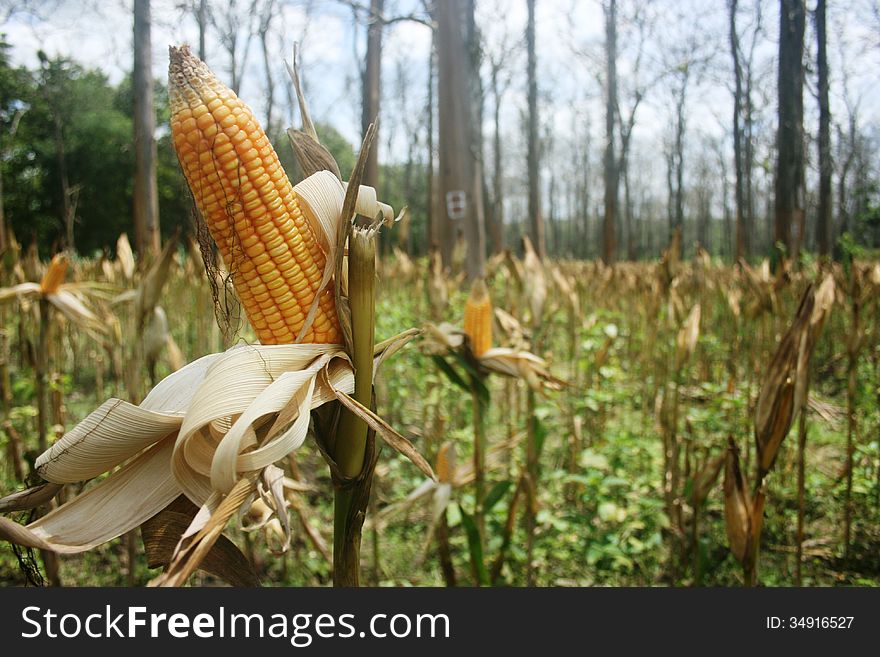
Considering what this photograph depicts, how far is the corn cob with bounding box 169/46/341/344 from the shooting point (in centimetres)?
58

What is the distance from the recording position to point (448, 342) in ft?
4.83

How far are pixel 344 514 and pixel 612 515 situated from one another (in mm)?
1545

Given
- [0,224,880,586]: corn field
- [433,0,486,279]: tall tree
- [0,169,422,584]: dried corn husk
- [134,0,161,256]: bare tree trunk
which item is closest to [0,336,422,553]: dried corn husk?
[0,169,422,584]: dried corn husk

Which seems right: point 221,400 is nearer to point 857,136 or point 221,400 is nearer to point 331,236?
point 331,236

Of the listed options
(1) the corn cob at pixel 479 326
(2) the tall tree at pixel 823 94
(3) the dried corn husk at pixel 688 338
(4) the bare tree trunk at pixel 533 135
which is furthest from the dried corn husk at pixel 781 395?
(4) the bare tree trunk at pixel 533 135

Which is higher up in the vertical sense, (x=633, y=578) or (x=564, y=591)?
(x=564, y=591)

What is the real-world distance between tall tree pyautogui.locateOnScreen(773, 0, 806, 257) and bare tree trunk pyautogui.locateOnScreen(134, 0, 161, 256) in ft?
14.4

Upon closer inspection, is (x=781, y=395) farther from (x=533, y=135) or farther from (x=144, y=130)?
(x=533, y=135)

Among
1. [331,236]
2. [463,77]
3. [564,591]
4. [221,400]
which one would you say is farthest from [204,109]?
[463,77]

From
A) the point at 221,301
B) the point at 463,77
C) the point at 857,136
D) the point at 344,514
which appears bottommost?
the point at 344,514

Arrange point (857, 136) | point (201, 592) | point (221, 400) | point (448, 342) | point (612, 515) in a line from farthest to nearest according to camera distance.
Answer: point (857, 136)
point (612, 515)
point (448, 342)
point (201, 592)
point (221, 400)

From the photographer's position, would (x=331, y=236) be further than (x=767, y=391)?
No

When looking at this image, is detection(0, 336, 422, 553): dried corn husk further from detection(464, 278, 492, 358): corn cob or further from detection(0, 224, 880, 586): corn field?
detection(464, 278, 492, 358): corn cob

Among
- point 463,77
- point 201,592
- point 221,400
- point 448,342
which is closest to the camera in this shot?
point 221,400
